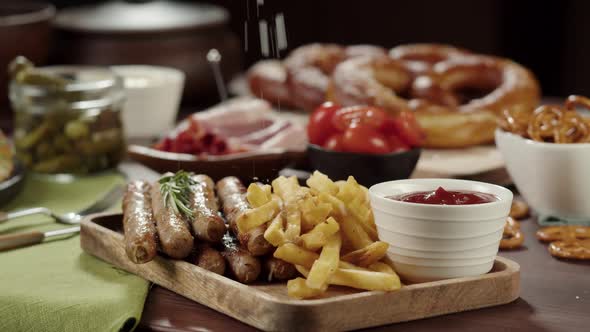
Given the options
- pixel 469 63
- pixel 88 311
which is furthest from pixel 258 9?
pixel 469 63

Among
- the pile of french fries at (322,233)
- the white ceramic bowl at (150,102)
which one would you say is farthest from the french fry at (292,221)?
the white ceramic bowl at (150,102)

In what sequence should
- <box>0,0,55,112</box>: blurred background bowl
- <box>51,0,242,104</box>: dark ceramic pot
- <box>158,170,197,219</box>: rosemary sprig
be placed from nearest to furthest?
<box>158,170,197,219</box>: rosemary sprig
<box>0,0,55,112</box>: blurred background bowl
<box>51,0,242,104</box>: dark ceramic pot

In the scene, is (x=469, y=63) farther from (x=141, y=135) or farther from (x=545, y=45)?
(x=545, y=45)

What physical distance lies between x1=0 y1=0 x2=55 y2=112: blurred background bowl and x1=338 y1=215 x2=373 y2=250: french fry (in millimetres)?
2411

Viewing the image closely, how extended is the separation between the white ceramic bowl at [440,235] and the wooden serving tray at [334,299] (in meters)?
0.04

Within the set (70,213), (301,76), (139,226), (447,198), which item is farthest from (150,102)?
(447,198)

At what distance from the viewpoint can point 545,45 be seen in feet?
21.1

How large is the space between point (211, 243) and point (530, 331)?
Result: 71 centimetres

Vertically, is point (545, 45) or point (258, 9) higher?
point (258, 9)

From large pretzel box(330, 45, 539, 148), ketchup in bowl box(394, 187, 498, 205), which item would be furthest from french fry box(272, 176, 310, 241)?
large pretzel box(330, 45, 539, 148)

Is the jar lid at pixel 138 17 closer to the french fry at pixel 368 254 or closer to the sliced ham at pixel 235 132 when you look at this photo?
the sliced ham at pixel 235 132

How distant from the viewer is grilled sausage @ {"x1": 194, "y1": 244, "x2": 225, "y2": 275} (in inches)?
77.5

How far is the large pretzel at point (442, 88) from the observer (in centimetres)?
338

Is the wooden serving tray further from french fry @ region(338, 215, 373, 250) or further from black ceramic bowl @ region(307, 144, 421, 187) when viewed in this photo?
black ceramic bowl @ region(307, 144, 421, 187)
